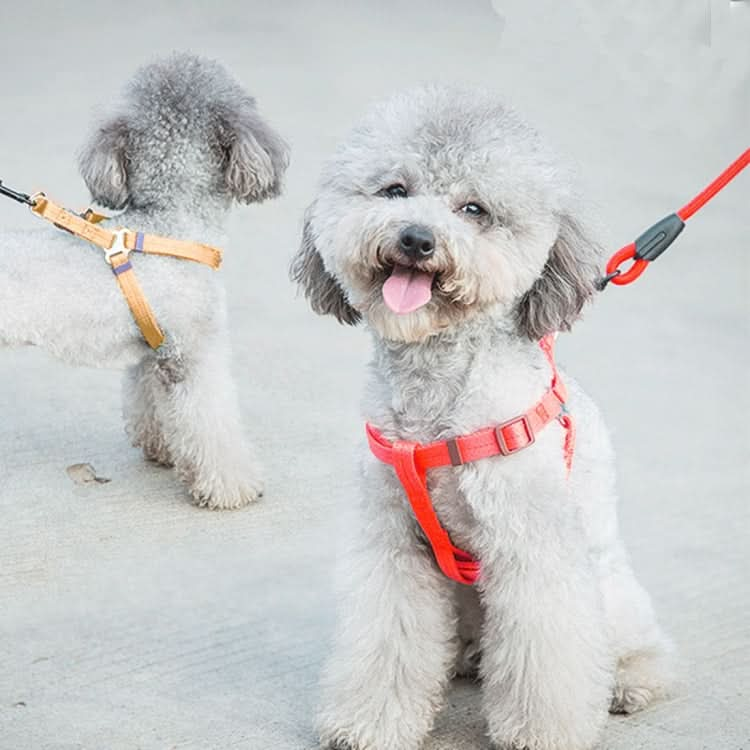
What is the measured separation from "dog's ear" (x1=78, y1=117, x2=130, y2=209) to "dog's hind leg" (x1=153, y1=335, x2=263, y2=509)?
479 millimetres

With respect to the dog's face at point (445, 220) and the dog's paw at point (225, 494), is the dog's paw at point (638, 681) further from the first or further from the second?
the dog's paw at point (225, 494)

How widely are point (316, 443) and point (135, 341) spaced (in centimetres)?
77

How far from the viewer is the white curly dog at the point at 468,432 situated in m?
2.52

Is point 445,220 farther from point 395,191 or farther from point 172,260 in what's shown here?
point 172,260

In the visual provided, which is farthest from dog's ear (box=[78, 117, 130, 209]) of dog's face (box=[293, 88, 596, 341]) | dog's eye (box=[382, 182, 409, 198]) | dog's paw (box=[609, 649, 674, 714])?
dog's paw (box=[609, 649, 674, 714])

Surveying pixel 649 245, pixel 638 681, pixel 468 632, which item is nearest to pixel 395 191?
pixel 649 245

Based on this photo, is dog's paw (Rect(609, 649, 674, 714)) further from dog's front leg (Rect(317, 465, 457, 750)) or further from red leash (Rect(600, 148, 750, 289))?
red leash (Rect(600, 148, 750, 289))

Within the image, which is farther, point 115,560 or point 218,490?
point 218,490

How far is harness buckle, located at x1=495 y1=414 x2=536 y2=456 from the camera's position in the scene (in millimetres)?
2615

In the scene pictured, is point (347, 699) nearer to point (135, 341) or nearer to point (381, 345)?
point (381, 345)

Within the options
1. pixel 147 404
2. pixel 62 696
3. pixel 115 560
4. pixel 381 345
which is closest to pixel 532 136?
pixel 381 345

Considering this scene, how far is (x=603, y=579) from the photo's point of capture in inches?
115

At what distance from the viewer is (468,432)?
8.66 feet

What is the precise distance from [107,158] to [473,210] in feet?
5.87
